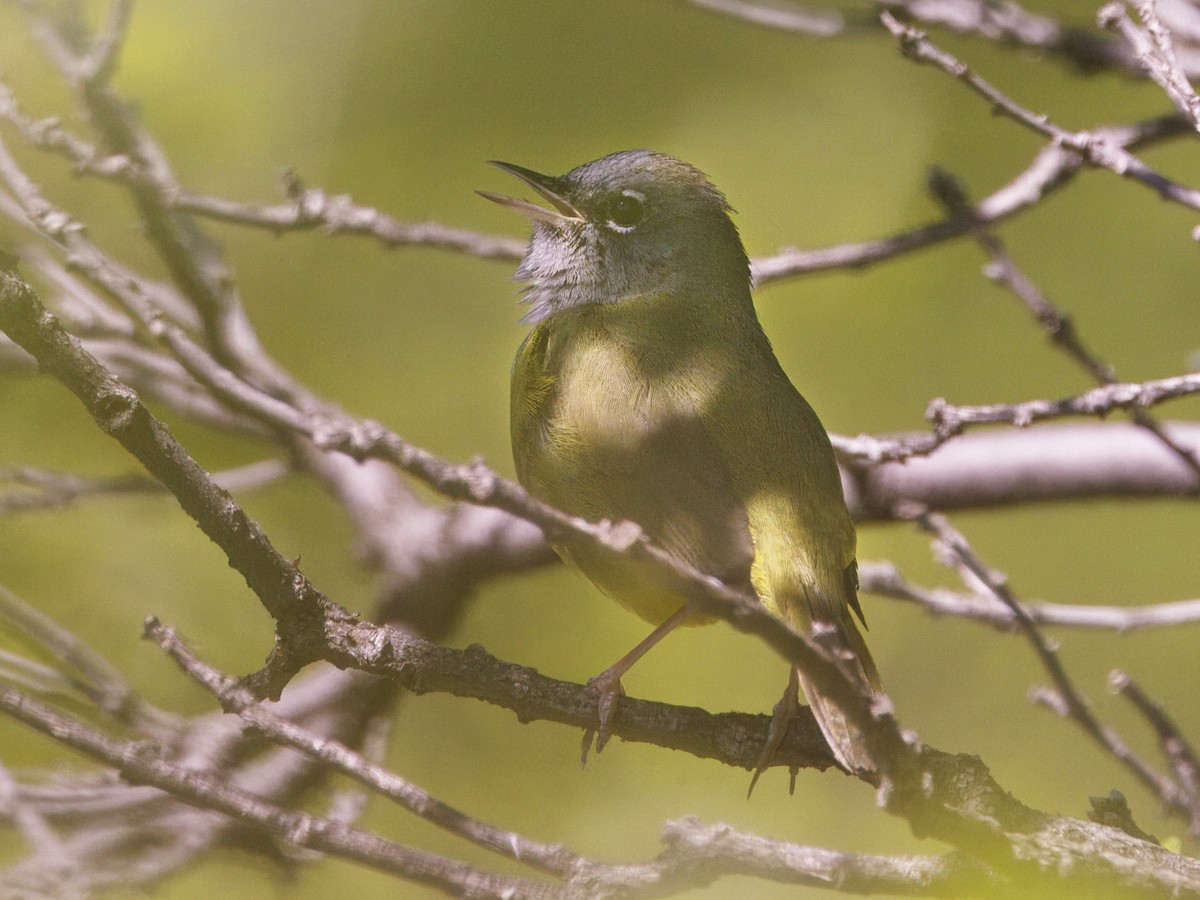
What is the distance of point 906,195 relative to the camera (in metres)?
3.96

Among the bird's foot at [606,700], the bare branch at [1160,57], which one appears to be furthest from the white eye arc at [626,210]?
the bird's foot at [606,700]

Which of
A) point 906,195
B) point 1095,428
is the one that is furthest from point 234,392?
point 906,195

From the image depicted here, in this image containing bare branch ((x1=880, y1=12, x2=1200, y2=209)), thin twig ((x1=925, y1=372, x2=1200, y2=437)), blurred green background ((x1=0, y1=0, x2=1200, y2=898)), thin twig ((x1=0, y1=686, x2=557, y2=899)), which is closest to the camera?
thin twig ((x1=0, y1=686, x2=557, y2=899))

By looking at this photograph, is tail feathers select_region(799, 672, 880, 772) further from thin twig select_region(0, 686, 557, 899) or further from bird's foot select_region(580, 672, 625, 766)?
thin twig select_region(0, 686, 557, 899)

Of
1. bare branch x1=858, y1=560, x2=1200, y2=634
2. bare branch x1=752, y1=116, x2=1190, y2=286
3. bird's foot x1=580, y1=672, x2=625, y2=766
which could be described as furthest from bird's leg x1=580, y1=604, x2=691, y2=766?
bare branch x1=752, y1=116, x2=1190, y2=286

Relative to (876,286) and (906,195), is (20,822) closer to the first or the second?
(876,286)

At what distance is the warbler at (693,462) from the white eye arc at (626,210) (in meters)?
0.31

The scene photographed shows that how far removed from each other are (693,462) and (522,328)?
151cm

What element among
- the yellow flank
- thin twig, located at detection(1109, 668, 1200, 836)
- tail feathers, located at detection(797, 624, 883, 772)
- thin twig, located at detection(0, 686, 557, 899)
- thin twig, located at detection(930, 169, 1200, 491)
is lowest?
thin twig, located at detection(0, 686, 557, 899)

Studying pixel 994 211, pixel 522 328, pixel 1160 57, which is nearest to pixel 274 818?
pixel 1160 57

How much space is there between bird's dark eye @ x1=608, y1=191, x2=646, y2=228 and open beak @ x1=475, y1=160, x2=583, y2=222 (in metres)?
0.08

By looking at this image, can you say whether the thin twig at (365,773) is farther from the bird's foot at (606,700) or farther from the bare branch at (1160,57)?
the bare branch at (1160,57)

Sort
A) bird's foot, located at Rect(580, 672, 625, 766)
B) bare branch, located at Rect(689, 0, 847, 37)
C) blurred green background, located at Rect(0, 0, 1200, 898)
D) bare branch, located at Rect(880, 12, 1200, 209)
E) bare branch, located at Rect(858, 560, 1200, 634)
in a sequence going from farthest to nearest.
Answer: blurred green background, located at Rect(0, 0, 1200, 898), bare branch, located at Rect(689, 0, 847, 37), bare branch, located at Rect(858, 560, 1200, 634), bare branch, located at Rect(880, 12, 1200, 209), bird's foot, located at Rect(580, 672, 625, 766)

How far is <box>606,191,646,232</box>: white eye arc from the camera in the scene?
2826 millimetres
